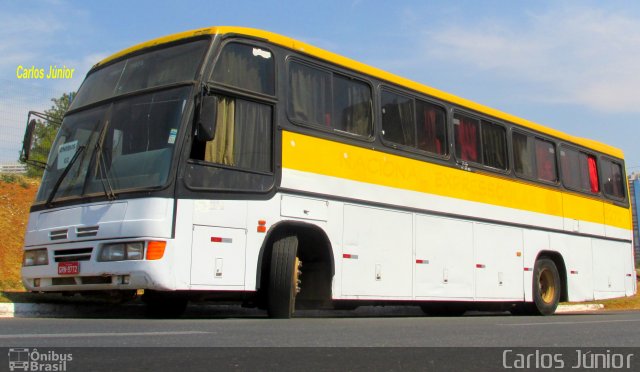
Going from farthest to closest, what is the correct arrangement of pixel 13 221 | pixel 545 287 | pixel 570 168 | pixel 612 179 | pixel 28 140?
1. pixel 13 221
2. pixel 612 179
3. pixel 570 168
4. pixel 545 287
5. pixel 28 140

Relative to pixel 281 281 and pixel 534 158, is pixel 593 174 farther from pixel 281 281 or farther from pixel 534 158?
pixel 281 281

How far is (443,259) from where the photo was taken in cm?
1076

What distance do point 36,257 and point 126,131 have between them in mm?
1942

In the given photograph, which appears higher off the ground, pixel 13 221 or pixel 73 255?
pixel 13 221

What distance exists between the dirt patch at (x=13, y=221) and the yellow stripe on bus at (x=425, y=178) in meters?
6.63

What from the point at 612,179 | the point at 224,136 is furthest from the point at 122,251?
the point at 612,179

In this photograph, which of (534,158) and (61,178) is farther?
(534,158)

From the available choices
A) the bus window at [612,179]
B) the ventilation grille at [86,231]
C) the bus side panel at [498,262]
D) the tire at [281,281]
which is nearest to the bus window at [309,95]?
the tire at [281,281]

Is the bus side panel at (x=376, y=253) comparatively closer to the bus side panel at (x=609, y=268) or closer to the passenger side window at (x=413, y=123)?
the passenger side window at (x=413, y=123)

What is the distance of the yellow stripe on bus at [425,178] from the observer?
8766 mm

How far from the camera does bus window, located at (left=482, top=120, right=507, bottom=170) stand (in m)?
12.0
